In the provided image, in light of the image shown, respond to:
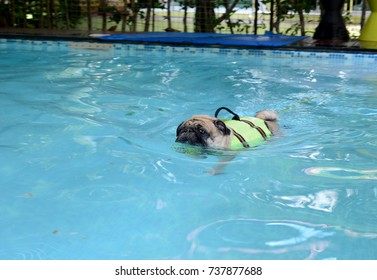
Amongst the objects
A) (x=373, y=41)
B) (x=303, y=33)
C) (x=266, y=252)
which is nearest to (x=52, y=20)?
(x=303, y=33)

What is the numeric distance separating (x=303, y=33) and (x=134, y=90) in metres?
5.71

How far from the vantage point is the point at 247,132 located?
4.25m

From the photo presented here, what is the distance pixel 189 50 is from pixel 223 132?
240 inches

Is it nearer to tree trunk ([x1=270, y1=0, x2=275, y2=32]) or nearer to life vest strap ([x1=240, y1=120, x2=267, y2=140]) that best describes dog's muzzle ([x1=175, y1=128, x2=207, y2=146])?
life vest strap ([x1=240, y1=120, x2=267, y2=140])

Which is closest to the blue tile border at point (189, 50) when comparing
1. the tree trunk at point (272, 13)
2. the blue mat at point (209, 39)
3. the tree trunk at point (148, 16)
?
the blue mat at point (209, 39)

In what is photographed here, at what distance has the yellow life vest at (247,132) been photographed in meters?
4.12

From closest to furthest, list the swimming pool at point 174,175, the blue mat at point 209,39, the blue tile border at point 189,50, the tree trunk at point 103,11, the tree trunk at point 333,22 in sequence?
the swimming pool at point 174,175, the blue tile border at point 189,50, the blue mat at point 209,39, the tree trunk at point 333,22, the tree trunk at point 103,11

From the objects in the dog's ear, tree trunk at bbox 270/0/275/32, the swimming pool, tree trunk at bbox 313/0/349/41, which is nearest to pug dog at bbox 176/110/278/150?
the dog's ear

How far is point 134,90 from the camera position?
7.02 meters

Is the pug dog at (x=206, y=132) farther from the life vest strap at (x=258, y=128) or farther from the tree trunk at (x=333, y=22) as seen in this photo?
the tree trunk at (x=333, y=22)

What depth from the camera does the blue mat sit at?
32.2 feet

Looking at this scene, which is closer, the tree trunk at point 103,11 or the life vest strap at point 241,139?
the life vest strap at point 241,139

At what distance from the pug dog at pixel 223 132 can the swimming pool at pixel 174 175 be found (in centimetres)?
10

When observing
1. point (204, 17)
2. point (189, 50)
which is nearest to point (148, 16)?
point (204, 17)
